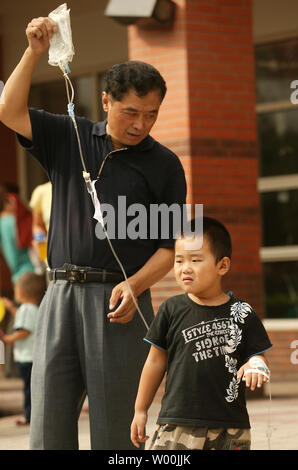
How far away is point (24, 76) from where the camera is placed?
3811 millimetres

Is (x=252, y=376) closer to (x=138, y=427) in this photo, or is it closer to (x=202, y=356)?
(x=202, y=356)

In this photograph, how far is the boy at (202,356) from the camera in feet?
11.9

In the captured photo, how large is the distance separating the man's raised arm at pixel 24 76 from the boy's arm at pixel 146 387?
1084 millimetres

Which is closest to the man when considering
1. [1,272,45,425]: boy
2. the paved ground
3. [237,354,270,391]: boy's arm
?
[237,354,270,391]: boy's arm

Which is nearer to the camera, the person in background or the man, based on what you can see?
the man

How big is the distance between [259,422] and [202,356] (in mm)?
4035

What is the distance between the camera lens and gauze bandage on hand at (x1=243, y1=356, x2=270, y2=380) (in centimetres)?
350

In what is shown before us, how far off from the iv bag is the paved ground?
287cm

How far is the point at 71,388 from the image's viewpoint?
3.99 m

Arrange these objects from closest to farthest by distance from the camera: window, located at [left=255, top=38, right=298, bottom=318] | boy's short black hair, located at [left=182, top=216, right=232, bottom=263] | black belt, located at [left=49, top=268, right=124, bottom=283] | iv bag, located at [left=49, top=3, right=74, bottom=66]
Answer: boy's short black hair, located at [left=182, top=216, right=232, bottom=263] < iv bag, located at [left=49, top=3, right=74, bottom=66] < black belt, located at [left=49, top=268, right=124, bottom=283] < window, located at [left=255, top=38, right=298, bottom=318]

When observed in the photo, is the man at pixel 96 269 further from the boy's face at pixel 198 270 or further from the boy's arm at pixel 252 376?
the boy's arm at pixel 252 376

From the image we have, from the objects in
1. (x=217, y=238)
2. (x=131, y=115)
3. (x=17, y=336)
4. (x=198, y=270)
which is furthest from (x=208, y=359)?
(x=17, y=336)

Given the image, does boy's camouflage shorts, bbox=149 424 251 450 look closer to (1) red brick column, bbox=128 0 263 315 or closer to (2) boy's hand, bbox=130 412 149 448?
(2) boy's hand, bbox=130 412 149 448
